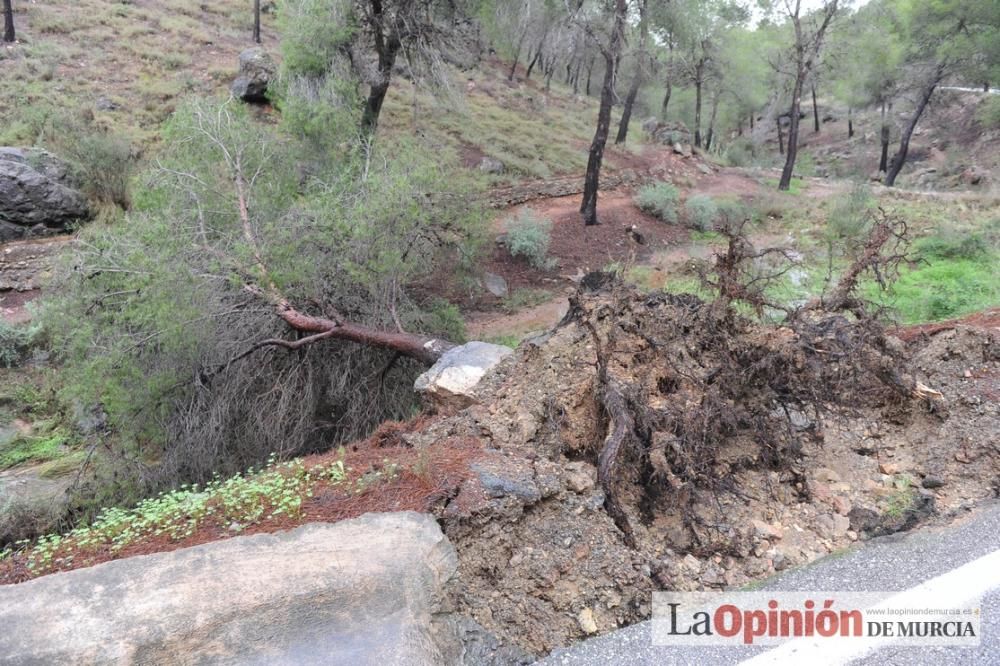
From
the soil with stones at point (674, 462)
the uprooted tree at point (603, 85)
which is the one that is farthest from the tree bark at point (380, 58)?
the soil with stones at point (674, 462)

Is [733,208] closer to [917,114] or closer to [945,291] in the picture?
[945,291]

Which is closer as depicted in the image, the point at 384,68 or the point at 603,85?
the point at 384,68

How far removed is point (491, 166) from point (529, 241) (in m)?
5.27

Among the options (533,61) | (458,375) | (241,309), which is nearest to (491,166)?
(241,309)

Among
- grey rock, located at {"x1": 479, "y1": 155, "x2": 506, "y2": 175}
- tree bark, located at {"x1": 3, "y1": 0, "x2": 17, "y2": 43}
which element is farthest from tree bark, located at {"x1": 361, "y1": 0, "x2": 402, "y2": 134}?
tree bark, located at {"x1": 3, "y1": 0, "x2": 17, "y2": 43}

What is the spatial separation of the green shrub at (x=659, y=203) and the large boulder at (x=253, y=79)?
11.6 metres

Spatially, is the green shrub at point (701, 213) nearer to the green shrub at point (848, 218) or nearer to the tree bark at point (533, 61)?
the green shrub at point (848, 218)

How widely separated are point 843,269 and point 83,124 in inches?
726

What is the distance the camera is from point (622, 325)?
5.39m

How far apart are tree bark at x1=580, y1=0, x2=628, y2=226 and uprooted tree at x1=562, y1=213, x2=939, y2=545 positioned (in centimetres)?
978

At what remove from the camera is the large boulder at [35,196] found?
13328mm

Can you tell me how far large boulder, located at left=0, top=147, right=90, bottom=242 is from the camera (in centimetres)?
1333

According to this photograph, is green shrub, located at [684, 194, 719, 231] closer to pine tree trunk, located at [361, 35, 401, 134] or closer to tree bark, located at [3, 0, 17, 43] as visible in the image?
pine tree trunk, located at [361, 35, 401, 134]

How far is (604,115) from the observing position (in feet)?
48.3
